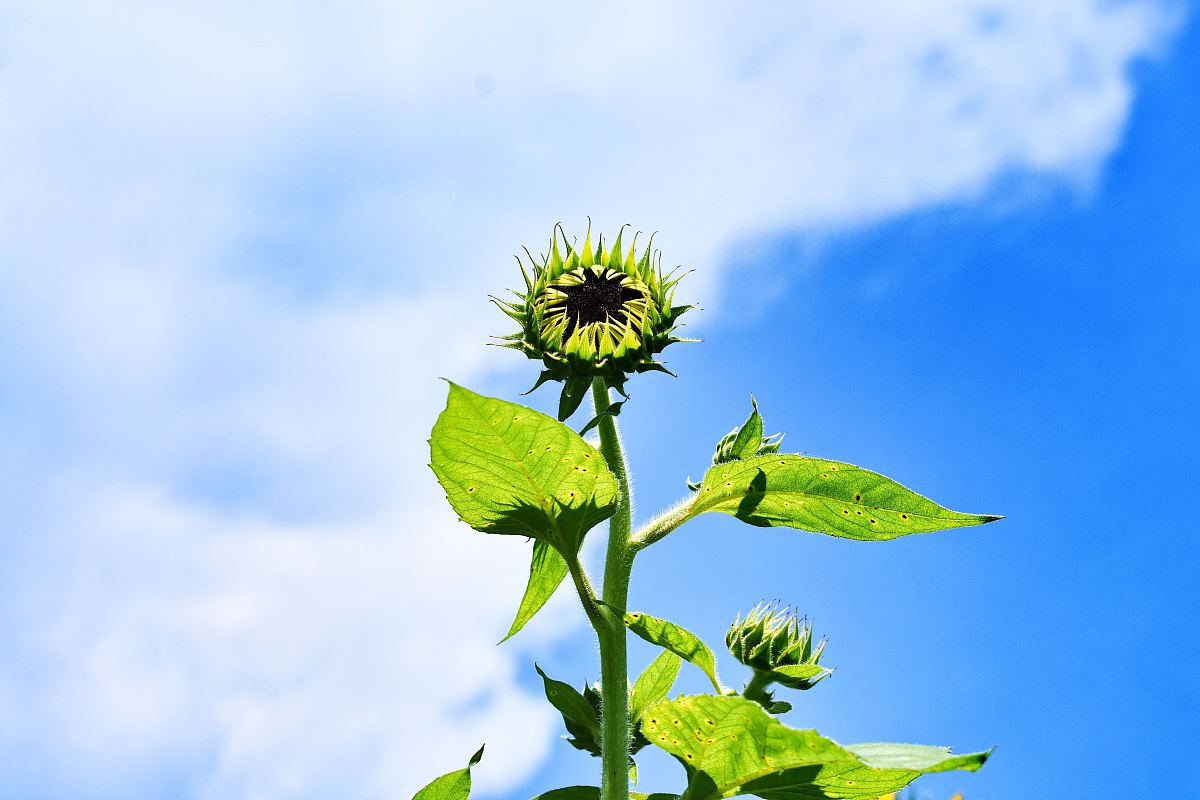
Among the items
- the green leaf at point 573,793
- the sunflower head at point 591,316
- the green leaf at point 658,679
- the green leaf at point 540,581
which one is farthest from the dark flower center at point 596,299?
the green leaf at point 573,793

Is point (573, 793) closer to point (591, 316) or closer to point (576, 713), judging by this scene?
point (576, 713)

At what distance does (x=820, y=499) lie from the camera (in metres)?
2.58

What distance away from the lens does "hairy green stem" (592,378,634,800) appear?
2479 millimetres

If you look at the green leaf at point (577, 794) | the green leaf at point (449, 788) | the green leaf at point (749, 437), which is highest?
the green leaf at point (749, 437)

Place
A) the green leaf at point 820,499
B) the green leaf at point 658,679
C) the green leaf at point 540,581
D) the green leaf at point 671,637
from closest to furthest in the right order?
the green leaf at point 671,637 → the green leaf at point 820,499 → the green leaf at point 540,581 → the green leaf at point 658,679

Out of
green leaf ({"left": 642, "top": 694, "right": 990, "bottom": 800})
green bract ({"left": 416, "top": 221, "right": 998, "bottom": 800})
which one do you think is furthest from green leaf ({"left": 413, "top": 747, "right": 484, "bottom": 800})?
green leaf ({"left": 642, "top": 694, "right": 990, "bottom": 800})

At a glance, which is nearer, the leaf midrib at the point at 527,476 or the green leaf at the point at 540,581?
the leaf midrib at the point at 527,476

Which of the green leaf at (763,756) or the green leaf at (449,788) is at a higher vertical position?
the green leaf at (449,788)

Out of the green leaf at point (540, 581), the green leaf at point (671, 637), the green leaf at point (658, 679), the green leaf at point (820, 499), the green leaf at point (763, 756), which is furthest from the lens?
the green leaf at point (658, 679)

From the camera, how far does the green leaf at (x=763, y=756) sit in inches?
83.4

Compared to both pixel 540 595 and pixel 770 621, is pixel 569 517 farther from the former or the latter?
pixel 770 621

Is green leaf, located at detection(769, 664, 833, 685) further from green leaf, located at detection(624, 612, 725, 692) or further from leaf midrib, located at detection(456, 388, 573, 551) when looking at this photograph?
leaf midrib, located at detection(456, 388, 573, 551)

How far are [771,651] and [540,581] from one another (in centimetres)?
67

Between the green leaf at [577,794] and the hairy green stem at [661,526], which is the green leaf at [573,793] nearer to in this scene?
the green leaf at [577,794]
